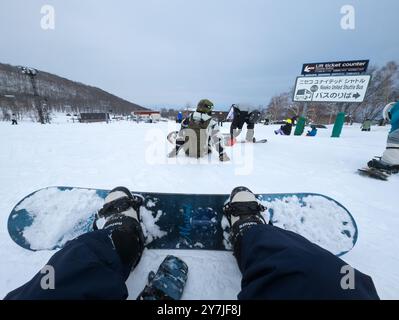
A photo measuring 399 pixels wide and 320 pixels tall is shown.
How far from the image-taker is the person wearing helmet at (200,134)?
14.9 feet

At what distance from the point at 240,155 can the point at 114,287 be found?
16.3ft

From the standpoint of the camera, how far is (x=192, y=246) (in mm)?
1786

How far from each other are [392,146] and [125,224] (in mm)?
4880

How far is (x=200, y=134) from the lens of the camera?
471 centimetres

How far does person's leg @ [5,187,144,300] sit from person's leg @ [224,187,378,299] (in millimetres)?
743

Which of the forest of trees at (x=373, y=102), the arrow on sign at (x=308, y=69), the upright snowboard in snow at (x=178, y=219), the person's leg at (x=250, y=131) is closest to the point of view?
the upright snowboard in snow at (x=178, y=219)

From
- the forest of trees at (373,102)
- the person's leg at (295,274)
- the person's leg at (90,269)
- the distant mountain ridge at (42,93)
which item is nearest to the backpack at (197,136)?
the person's leg at (90,269)

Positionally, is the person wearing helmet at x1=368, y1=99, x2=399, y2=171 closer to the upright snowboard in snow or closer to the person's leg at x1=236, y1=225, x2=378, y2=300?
the upright snowboard in snow

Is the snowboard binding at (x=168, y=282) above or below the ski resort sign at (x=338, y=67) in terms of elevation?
below

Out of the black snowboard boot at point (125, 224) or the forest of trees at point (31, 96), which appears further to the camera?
the forest of trees at point (31, 96)

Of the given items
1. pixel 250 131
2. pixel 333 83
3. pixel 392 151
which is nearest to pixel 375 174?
pixel 392 151

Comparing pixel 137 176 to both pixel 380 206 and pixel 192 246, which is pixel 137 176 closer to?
pixel 192 246

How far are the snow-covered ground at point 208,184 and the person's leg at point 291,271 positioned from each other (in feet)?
1.63

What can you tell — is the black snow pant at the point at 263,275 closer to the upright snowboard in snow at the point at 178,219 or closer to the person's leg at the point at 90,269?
the person's leg at the point at 90,269
